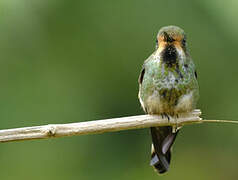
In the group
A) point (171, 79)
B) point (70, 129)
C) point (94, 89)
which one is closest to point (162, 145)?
point (171, 79)

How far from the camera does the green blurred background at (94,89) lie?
5.99m

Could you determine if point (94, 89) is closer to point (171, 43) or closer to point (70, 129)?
point (171, 43)

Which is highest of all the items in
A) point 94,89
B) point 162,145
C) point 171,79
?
point 94,89

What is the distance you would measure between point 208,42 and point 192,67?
4.25 ft

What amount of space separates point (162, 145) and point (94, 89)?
1.84 metres

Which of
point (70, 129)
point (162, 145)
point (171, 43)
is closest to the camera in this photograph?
point (70, 129)

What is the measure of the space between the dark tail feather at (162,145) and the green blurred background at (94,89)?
140 cm

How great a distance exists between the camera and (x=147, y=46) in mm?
6109

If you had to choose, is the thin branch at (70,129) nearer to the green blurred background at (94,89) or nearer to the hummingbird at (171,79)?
the hummingbird at (171,79)

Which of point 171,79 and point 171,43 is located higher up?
point 171,43

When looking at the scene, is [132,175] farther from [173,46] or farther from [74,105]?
[173,46]

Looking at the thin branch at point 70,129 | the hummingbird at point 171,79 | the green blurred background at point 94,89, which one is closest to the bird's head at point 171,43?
the hummingbird at point 171,79

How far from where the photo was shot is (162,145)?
15.4 ft

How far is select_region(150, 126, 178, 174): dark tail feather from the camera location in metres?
4.64
